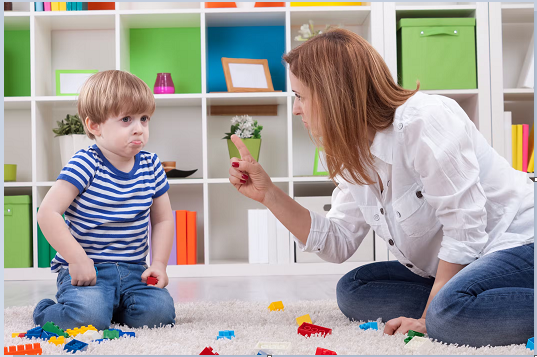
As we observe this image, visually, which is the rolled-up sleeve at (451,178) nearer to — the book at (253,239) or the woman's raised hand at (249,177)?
the woman's raised hand at (249,177)

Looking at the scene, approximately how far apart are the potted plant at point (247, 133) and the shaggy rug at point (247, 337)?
117cm

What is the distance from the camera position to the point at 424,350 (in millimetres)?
919

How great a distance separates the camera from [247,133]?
8.23 ft

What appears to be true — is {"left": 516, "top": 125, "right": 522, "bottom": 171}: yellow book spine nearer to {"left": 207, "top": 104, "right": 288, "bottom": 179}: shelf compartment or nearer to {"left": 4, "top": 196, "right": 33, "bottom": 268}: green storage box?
{"left": 207, "top": 104, "right": 288, "bottom": 179}: shelf compartment

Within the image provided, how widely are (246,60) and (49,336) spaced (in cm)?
179

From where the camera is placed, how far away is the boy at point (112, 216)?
1.26m

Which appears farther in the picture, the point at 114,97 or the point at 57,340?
the point at 114,97

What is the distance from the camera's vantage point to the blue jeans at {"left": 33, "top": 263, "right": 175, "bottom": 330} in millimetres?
1170

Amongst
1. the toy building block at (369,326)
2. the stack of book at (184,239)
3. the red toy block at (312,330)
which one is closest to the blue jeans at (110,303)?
the red toy block at (312,330)

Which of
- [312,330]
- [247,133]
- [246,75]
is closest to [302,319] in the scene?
[312,330]

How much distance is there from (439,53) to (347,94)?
60.5 inches

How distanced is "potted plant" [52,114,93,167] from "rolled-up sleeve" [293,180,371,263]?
4.88 ft

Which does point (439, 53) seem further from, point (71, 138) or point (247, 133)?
point (71, 138)

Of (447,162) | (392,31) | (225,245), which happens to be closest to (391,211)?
(447,162)
